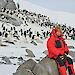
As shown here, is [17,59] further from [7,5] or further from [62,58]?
[7,5]

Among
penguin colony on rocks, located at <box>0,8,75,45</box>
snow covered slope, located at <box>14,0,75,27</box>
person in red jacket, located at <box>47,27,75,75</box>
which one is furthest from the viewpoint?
snow covered slope, located at <box>14,0,75,27</box>

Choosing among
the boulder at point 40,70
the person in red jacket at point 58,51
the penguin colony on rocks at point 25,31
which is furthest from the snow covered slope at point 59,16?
the boulder at point 40,70

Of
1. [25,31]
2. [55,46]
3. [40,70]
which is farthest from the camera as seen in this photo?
[25,31]

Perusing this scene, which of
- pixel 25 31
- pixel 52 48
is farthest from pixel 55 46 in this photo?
pixel 25 31

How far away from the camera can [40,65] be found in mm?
5633

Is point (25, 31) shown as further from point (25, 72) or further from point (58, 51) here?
point (25, 72)

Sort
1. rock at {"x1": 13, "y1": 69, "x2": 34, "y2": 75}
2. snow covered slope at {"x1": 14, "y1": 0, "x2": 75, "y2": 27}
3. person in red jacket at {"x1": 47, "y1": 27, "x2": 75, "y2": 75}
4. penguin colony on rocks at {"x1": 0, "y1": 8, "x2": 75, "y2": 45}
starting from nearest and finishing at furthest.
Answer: rock at {"x1": 13, "y1": 69, "x2": 34, "y2": 75} → person in red jacket at {"x1": 47, "y1": 27, "x2": 75, "y2": 75} → penguin colony on rocks at {"x1": 0, "y1": 8, "x2": 75, "y2": 45} → snow covered slope at {"x1": 14, "y1": 0, "x2": 75, "y2": 27}

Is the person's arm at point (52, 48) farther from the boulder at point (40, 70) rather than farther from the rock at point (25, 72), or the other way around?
the rock at point (25, 72)

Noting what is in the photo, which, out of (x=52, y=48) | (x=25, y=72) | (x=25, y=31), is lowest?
(x=25, y=72)

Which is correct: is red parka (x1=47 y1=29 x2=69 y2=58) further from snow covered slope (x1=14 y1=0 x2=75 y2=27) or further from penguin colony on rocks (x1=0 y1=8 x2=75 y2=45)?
snow covered slope (x1=14 y1=0 x2=75 y2=27)

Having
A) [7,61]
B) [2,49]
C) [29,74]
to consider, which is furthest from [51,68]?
[2,49]

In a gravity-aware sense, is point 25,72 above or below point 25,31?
below

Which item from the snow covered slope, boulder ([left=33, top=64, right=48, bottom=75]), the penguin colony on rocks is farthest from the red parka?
the snow covered slope

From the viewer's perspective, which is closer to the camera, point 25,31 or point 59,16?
point 25,31
